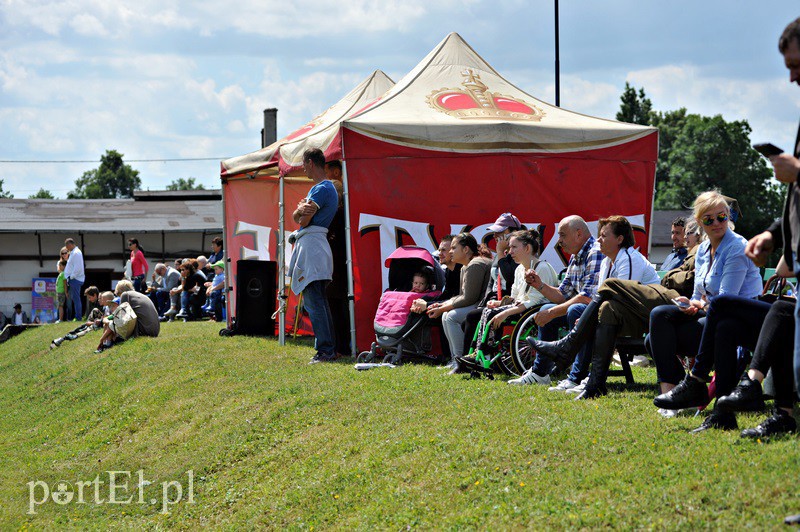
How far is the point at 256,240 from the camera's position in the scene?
1582 centimetres

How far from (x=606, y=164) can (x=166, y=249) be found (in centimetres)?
2611

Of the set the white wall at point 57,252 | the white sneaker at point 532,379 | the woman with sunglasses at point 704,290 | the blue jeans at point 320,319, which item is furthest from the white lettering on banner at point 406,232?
the white wall at point 57,252

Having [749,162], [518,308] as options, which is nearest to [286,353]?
[518,308]

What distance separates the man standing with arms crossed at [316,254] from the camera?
11.0 m

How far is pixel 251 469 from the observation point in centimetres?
759

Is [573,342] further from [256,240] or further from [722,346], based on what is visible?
[256,240]

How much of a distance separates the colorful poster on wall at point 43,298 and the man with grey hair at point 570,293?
2912 cm

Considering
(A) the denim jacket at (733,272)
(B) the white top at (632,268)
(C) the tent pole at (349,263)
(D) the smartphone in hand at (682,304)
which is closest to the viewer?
(A) the denim jacket at (733,272)

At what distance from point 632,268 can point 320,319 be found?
4.39m

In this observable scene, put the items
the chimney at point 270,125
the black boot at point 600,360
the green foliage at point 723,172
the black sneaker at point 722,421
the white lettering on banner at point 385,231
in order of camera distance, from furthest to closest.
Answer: the green foliage at point 723,172
the chimney at point 270,125
the white lettering on banner at point 385,231
the black boot at point 600,360
the black sneaker at point 722,421

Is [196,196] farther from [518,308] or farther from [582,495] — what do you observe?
[582,495]

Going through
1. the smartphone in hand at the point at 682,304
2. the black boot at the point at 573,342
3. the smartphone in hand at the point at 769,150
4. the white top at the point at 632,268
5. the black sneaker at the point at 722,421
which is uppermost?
the smartphone in hand at the point at 769,150

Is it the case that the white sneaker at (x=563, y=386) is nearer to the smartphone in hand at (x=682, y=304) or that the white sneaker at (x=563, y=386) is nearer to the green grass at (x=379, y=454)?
the green grass at (x=379, y=454)

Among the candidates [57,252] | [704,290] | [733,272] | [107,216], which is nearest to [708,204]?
[733,272]
